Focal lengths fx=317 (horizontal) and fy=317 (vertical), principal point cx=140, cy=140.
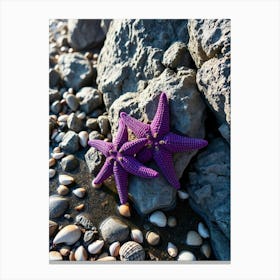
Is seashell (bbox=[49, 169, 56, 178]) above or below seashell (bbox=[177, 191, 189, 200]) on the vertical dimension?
above

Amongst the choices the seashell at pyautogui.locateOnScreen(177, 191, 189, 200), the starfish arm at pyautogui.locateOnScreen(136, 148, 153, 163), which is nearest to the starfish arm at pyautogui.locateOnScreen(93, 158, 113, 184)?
the starfish arm at pyautogui.locateOnScreen(136, 148, 153, 163)

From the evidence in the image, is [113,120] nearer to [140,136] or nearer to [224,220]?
[140,136]

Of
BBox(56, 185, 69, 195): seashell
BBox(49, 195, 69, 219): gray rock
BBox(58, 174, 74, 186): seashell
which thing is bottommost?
BBox(49, 195, 69, 219): gray rock

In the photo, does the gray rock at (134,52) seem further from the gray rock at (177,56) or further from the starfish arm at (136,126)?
the starfish arm at (136,126)

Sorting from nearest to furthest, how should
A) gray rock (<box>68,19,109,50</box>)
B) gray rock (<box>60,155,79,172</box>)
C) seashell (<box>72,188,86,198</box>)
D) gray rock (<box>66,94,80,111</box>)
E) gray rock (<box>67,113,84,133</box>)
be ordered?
seashell (<box>72,188,86,198</box>)
gray rock (<box>60,155,79,172</box>)
gray rock (<box>67,113,84,133</box>)
gray rock (<box>66,94,80,111</box>)
gray rock (<box>68,19,109,50</box>)

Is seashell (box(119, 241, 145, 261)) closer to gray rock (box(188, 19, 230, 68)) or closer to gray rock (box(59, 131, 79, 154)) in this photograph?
gray rock (box(59, 131, 79, 154))

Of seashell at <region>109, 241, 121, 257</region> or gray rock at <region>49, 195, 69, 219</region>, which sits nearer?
seashell at <region>109, 241, 121, 257</region>

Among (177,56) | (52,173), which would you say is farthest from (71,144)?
(177,56)

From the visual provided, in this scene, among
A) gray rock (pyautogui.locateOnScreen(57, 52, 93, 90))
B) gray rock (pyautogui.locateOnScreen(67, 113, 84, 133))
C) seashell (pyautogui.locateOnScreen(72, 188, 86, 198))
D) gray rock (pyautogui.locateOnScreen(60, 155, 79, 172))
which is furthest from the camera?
gray rock (pyautogui.locateOnScreen(57, 52, 93, 90))
